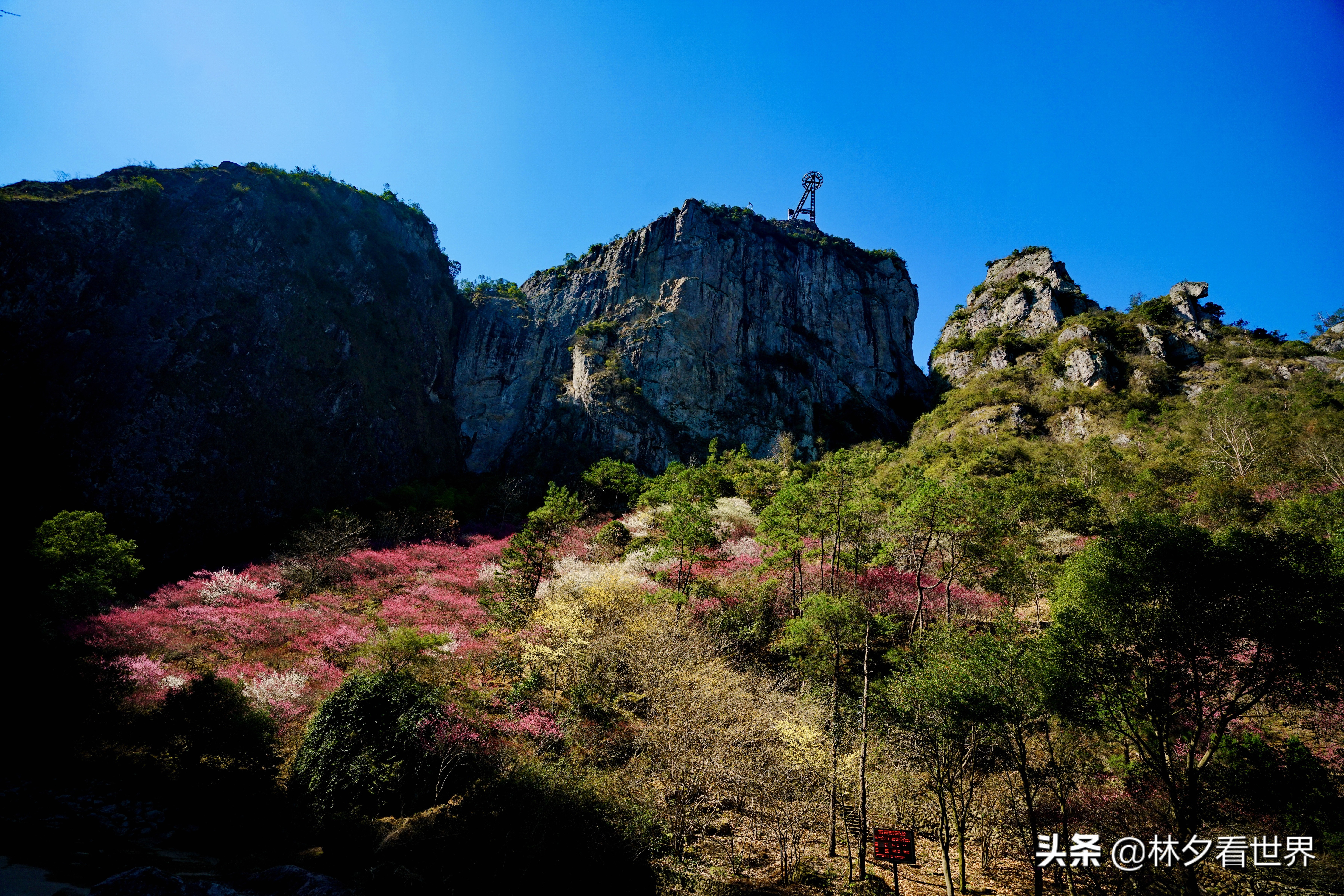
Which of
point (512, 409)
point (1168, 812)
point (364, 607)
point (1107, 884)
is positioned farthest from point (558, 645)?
point (512, 409)

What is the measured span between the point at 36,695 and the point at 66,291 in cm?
3395

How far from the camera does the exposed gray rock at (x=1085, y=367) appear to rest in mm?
46656

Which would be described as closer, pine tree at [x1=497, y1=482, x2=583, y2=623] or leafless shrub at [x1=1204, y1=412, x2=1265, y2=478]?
pine tree at [x1=497, y1=482, x2=583, y2=623]

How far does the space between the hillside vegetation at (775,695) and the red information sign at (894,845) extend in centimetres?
287

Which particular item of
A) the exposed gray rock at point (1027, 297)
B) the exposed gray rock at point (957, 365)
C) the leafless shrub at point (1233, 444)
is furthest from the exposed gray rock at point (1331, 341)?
the exposed gray rock at point (957, 365)

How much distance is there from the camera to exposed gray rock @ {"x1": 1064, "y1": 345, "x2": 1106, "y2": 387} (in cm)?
4666

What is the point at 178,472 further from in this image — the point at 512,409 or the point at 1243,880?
the point at 1243,880

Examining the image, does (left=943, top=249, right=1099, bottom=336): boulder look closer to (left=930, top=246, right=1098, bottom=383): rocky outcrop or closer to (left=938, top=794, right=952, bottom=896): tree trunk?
(left=930, top=246, right=1098, bottom=383): rocky outcrop

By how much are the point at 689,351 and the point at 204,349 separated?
142 feet

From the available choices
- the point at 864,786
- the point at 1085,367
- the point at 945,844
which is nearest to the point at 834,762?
the point at 864,786

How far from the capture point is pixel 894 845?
873 centimetres

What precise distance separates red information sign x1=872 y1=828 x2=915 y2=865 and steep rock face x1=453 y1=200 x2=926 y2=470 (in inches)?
1727

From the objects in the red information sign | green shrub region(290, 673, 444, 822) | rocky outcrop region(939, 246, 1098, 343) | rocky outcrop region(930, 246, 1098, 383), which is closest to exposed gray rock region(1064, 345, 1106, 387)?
rocky outcrop region(930, 246, 1098, 383)

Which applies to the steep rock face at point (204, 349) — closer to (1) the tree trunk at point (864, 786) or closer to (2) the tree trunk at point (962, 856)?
(1) the tree trunk at point (864, 786)
